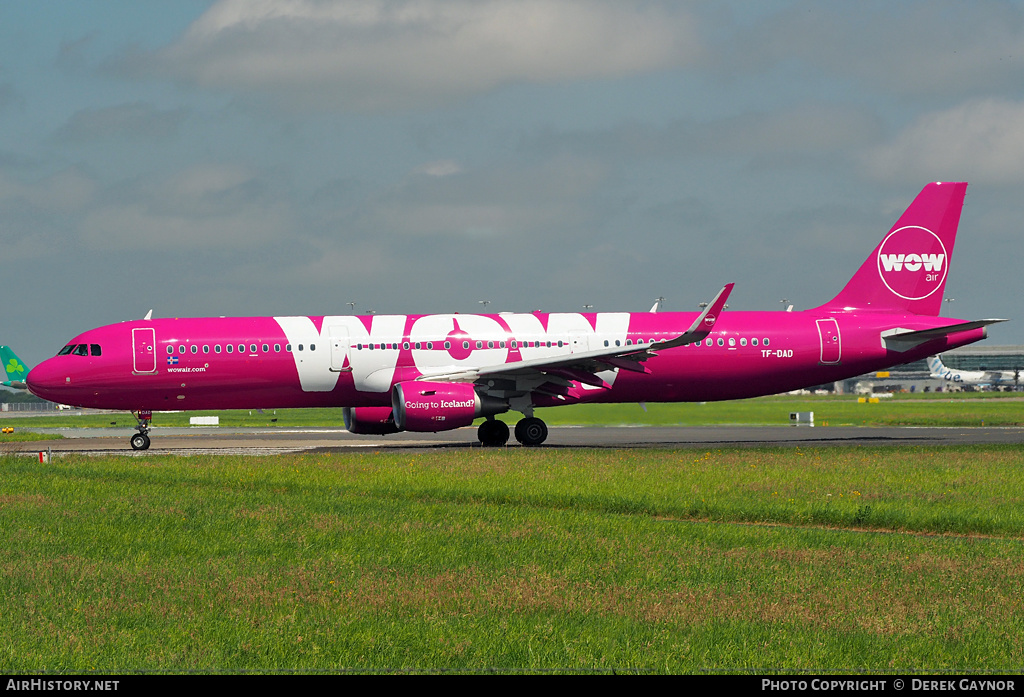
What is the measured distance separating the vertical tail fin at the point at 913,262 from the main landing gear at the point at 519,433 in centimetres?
1113

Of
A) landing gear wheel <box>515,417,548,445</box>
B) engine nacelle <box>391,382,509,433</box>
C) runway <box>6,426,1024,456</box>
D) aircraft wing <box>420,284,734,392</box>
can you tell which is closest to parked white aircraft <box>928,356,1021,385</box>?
runway <box>6,426,1024,456</box>

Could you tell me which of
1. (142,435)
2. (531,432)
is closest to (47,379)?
(142,435)

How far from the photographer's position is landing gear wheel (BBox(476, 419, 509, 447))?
30.7m

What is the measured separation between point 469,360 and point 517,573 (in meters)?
20.5

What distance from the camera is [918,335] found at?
32312 mm

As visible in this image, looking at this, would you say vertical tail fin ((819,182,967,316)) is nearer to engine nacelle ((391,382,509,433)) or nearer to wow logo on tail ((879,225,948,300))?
wow logo on tail ((879,225,948,300))

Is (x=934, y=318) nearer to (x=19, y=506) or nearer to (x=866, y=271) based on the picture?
(x=866, y=271)

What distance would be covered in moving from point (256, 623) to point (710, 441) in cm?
2533

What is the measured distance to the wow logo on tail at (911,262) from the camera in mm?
34062

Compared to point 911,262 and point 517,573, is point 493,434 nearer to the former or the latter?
point 911,262

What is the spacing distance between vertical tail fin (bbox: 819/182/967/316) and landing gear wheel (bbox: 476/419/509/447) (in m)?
12.0

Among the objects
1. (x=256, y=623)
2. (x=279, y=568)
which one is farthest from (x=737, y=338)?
(x=256, y=623)

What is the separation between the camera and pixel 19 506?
15250mm

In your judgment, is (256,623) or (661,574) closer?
(256,623)
